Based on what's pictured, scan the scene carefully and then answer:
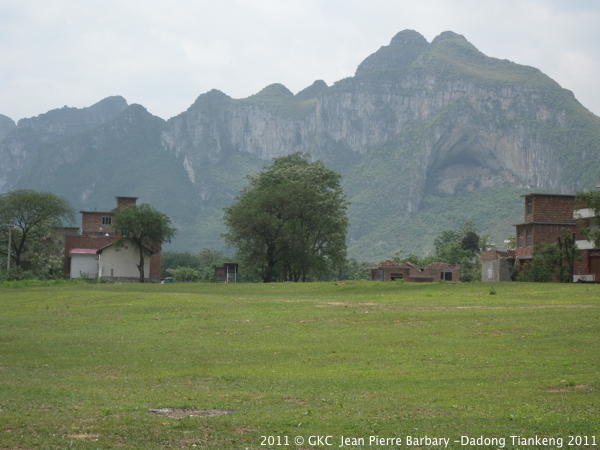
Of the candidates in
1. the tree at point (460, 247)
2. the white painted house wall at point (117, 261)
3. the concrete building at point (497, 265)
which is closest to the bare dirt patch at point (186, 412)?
the concrete building at point (497, 265)

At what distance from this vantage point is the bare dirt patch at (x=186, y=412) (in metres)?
14.1

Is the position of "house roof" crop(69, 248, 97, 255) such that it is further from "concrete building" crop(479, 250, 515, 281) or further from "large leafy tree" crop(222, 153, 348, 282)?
"concrete building" crop(479, 250, 515, 281)

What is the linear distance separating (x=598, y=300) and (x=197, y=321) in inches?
740

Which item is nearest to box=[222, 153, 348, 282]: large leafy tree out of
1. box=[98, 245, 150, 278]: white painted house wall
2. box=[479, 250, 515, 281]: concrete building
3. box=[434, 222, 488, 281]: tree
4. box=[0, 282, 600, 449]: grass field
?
box=[479, 250, 515, 281]: concrete building

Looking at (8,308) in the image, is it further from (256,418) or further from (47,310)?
(256,418)

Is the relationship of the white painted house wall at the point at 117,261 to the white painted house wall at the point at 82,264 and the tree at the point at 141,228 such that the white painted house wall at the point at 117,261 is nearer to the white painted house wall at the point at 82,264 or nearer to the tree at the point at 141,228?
the tree at the point at 141,228

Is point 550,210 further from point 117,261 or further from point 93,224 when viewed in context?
point 93,224

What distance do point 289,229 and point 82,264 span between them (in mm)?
37100

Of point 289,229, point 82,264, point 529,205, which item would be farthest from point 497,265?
point 82,264

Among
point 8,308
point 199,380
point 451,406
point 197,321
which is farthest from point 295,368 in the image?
point 8,308

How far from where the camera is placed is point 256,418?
13852 millimetres

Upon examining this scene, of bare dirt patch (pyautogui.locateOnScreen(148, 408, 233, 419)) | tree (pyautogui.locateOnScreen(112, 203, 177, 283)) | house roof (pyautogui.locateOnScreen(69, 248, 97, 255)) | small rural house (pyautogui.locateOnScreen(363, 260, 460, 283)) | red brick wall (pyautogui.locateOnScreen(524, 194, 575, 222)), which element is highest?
red brick wall (pyautogui.locateOnScreen(524, 194, 575, 222))

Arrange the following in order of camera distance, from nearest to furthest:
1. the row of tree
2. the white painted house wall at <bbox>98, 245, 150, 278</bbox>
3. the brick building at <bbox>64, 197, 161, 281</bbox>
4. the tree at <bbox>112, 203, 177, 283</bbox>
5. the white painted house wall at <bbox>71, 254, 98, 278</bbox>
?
the row of tree → the tree at <bbox>112, 203, 177, 283</bbox> → the white painted house wall at <bbox>98, 245, 150, 278</bbox> → the brick building at <bbox>64, 197, 161, 281</bbox> → the white painted house wall at <bbox>71, 254, 98, 278</bbox>

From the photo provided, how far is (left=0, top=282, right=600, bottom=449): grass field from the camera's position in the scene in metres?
12.5
